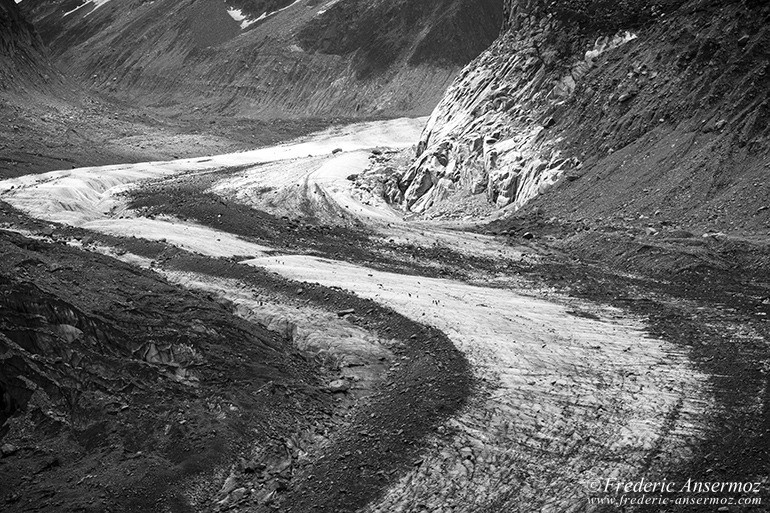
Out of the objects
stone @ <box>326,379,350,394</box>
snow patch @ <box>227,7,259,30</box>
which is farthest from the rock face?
stone @ <box>326,379,350,394</box>

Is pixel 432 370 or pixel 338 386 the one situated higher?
pixel 338 386

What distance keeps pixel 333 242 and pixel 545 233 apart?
7701 mm

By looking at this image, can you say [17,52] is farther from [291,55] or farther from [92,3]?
[92,3]

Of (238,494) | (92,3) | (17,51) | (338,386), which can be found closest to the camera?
(238,494)

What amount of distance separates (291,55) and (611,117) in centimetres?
5705

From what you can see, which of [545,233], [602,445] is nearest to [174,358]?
[602,445]

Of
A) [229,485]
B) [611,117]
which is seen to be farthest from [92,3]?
[229,485]

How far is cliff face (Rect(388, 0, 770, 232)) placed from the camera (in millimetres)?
27828

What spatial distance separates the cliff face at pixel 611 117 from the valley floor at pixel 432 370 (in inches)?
102

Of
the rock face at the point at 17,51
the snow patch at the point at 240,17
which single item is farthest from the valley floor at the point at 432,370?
the snow patch at the point at 240,17

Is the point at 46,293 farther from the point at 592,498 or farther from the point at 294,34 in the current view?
the point at 294,34

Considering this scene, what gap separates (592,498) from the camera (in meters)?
12.7

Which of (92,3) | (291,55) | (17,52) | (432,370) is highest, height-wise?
(92,3)

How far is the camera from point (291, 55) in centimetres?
8488
